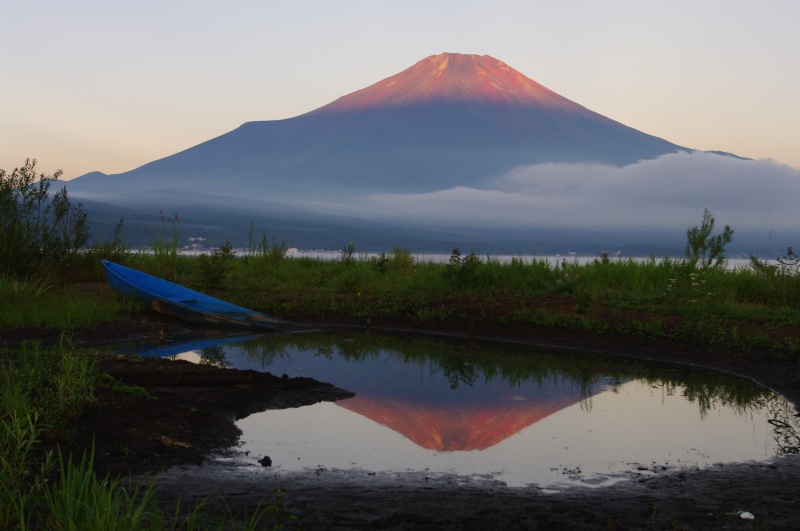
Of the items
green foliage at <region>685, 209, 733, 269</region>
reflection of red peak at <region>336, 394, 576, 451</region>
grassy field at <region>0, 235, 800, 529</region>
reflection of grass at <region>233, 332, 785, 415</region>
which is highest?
green foliage at <region>685, 209, 733, 269</region>

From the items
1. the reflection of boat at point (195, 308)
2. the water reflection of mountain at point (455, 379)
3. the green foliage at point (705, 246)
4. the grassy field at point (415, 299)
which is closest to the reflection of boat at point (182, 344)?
the water reflection of mountain at point (455, 379)

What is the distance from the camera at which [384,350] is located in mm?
12977

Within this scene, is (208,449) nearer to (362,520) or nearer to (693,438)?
(362,520)

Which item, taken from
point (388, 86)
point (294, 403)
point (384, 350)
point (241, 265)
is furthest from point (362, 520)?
point (388, 86)

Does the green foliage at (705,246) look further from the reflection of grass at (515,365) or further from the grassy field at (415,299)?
the reflection of grass at (515,365)

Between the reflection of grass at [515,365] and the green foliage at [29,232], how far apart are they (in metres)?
5.31

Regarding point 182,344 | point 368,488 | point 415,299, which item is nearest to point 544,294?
point 415,299

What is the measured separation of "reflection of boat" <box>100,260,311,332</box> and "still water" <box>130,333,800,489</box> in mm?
1660

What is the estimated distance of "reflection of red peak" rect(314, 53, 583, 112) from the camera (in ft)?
591

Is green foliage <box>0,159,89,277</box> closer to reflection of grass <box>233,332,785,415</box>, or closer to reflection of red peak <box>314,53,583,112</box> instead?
reflection of grass <box>233,332,785,415</box>

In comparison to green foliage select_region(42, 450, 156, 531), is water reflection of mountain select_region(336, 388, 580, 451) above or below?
below

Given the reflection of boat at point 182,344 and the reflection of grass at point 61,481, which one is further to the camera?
the reflection of boat at point 182,344

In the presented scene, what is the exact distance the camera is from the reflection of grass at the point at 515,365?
32.3 ft

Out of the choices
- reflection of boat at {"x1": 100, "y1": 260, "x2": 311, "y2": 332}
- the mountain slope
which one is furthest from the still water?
the mountain slope
